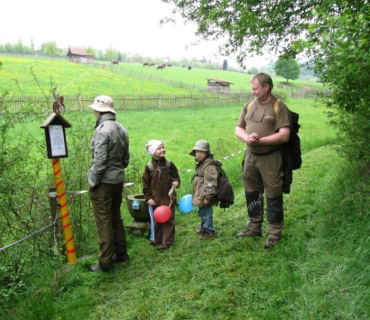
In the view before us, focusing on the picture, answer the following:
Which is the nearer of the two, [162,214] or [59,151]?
[59,151]

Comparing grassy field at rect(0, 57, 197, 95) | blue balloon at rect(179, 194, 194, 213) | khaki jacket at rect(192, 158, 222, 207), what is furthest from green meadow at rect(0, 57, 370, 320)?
grassy field at rect(0, 57, 197, 95)

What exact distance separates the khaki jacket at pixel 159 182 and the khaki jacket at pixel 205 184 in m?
0.31

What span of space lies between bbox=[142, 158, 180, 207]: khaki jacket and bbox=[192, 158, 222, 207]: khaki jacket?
31cm

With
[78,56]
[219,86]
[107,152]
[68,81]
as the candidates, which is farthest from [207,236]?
[78,56]

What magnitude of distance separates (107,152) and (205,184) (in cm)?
134

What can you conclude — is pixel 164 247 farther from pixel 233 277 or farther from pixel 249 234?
pixel 233 277

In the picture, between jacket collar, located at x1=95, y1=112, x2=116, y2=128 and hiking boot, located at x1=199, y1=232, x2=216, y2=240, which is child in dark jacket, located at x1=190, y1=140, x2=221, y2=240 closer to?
hiking boot, located at x1=199, y1=232, x2=216, y2=240

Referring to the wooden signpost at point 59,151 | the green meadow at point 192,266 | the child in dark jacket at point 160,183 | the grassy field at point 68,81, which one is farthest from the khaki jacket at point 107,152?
the grassy field at point 68,81

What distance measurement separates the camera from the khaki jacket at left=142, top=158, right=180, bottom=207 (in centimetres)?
468

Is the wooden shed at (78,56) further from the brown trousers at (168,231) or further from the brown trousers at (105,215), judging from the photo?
the brown trousers at (105,215)

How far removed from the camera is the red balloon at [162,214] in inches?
178

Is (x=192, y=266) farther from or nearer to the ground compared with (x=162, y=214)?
nearer to the ground

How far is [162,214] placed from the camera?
452 centimetres

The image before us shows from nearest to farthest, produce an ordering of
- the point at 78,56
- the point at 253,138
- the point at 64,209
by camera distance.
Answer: the point at 253,138 < the point at 64,209 < the point at 78,56
